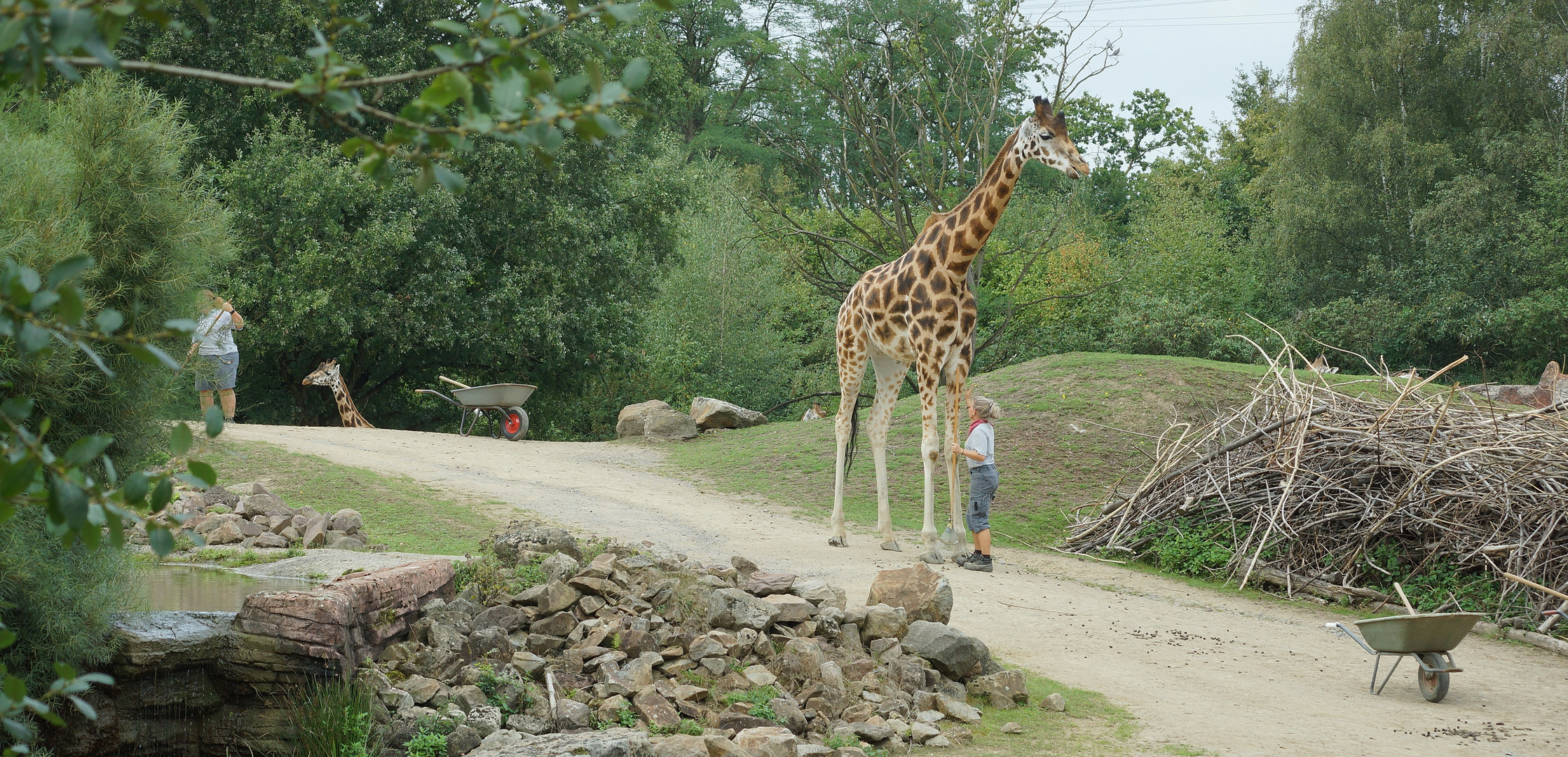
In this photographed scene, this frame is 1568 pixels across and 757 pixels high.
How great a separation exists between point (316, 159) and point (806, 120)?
22126mm

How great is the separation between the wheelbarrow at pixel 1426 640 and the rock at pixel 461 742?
4933 mm

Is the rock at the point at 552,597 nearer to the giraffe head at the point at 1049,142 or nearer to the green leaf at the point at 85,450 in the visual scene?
the green leaf at the point at 85,450

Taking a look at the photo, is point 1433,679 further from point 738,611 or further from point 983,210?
point 983,210

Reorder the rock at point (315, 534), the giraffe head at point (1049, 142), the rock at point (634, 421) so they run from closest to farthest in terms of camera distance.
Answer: the rock at point (315, 534) < the giraffe head at point (1049, 142) < the rock at point (634, 421)

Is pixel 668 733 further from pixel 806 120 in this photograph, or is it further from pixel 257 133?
pixel 806 120

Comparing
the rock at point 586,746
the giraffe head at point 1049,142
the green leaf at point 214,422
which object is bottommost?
the rock at point 586,746

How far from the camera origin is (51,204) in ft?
14.6

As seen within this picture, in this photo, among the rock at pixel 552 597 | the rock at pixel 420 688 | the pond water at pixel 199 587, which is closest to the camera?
the rock at pixel 420 688

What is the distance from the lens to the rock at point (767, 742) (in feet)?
15.6

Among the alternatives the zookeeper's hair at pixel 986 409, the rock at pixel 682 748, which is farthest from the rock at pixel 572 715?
the zookeeper's hair at pixel 986 409

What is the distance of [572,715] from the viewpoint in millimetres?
5090

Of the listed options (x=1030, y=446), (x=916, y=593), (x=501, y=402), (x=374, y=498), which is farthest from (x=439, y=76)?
(x=501, y=402)

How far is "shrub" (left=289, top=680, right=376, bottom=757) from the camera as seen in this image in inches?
179

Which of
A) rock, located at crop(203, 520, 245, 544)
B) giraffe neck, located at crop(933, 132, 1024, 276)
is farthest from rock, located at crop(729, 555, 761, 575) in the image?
giraffe neck, located at crop(933, 132, 1024, 276)
